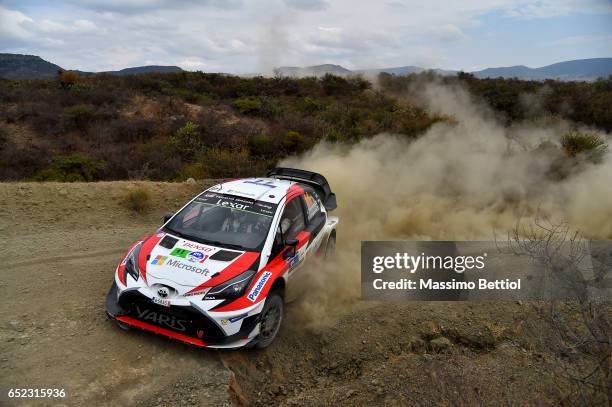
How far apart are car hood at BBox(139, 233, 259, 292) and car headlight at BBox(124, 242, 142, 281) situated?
2.6 inches

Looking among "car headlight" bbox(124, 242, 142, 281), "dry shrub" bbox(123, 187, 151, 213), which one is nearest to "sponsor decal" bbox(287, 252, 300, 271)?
"car headlight" bbox(124, 242, 142, 281)

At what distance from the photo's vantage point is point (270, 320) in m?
5.00

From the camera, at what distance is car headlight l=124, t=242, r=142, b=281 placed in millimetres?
4738

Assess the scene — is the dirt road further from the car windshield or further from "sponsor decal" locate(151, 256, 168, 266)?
the car windshield

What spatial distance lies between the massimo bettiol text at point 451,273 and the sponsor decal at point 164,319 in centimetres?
296

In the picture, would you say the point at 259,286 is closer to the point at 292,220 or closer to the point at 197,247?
the point at 197,247

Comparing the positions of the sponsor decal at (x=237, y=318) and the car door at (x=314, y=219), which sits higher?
the car door at (x=314, y=219)

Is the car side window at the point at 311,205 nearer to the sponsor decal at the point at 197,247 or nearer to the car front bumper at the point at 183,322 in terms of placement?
the sponsor decal at the point at 197,247

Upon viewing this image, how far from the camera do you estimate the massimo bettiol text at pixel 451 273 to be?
21.9 feet

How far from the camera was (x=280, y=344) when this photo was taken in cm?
525

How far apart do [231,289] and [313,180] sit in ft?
10.9

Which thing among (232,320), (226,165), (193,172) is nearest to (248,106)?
(226,165)

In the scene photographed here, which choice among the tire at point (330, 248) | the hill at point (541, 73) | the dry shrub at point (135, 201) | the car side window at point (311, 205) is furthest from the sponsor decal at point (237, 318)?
the hill at point (541, 73)

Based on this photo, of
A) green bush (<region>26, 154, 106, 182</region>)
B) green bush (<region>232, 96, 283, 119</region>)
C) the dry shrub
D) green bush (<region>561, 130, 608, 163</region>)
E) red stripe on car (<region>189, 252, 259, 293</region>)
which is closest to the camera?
red stripe on car (<region>189, 252, 259, 293</region>)
